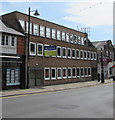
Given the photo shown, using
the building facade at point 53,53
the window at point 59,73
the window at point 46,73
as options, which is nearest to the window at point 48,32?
the building facade at point 53,53

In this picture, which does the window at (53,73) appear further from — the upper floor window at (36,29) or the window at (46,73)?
the upper floor window at (36,29)

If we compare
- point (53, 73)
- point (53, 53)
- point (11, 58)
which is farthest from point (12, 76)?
point (53, 73)

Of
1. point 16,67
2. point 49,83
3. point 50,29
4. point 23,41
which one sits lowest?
point 49,83

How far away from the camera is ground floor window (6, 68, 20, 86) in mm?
20391

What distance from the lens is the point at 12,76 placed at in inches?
821

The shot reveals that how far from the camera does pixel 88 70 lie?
122ft

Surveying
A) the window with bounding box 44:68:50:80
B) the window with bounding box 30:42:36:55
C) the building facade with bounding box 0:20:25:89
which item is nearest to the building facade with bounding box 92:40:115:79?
the window with bounding box 44:68:50:80

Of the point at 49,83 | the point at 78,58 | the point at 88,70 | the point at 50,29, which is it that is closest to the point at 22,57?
the point at 49,83

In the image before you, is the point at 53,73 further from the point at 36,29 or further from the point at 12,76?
the point at 12,76

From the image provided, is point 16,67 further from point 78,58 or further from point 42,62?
point 78,58

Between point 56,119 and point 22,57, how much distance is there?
50.9 ft

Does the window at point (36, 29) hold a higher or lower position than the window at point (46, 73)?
higher

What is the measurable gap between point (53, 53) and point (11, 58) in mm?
5433

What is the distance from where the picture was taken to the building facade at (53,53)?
2425 centimetres
